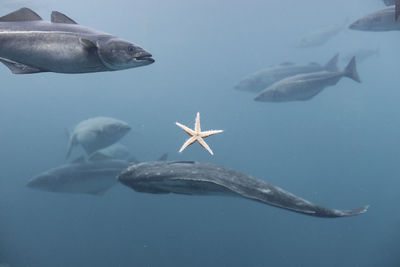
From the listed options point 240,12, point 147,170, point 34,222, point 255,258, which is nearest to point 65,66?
point 147,170

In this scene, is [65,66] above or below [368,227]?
above

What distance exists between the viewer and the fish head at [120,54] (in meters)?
2.16

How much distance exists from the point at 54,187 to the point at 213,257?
30.6 feet

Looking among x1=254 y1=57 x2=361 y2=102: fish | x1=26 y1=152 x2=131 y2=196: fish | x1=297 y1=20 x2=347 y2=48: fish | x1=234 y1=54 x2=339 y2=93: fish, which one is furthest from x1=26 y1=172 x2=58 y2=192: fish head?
x1=297 y1=20 x2=347 y2=48: fish

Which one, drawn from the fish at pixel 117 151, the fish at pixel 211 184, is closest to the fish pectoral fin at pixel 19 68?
the fish at pixel 211 184

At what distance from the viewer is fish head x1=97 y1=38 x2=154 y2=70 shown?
2.16 meters

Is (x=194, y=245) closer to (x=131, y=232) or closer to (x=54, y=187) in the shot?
(x=131, y=232)

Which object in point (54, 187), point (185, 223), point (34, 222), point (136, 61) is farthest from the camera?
point (34, 222)

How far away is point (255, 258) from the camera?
17.3m

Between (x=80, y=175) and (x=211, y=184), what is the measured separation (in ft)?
25.5

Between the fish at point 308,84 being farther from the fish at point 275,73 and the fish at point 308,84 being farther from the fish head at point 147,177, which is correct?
the fish head at point 147,177

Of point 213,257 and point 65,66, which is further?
point 213,257

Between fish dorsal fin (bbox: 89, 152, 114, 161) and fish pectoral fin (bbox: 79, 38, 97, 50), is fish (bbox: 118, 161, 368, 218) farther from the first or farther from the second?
fish dorsal fin (bbox: 89, 152, 114, 161)

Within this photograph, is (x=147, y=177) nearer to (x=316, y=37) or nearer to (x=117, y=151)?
(x=117, y=151)
